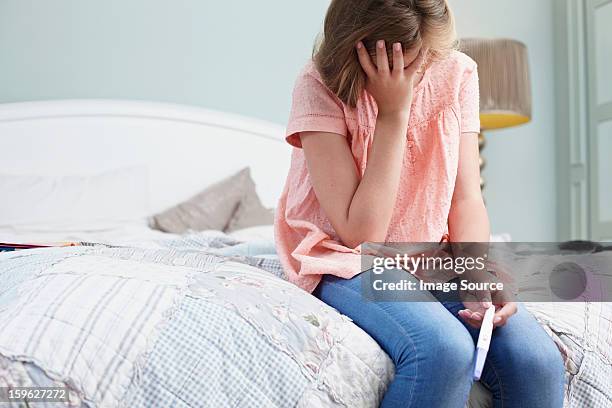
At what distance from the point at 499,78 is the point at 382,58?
6.13 ft

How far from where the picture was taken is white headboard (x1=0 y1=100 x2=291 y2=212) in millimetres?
2523

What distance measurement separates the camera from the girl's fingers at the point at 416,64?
1.18 meters

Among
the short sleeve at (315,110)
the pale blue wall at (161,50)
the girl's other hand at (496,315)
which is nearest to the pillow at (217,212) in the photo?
the pale blue wall at (161,50)

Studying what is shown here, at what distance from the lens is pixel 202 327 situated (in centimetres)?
88

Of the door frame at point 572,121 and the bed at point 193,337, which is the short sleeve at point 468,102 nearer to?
the bed at point 193,337

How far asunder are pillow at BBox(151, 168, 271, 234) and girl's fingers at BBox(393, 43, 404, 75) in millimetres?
1361

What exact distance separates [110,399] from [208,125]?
196 centimetres

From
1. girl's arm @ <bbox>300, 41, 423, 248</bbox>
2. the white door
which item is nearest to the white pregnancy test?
girl's arm @ <bbox>300, 41, 423, 248</bbox>

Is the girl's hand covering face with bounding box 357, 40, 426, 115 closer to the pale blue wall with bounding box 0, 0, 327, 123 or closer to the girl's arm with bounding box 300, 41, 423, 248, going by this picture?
the girl's arm with bounding box 300, 41, 423, 248

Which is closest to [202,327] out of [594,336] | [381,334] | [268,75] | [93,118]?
[381,334]

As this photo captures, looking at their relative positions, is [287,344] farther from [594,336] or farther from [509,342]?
[594,336]

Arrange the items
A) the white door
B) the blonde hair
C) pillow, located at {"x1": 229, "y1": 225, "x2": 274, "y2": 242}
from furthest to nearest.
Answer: the white door
pillow, located at {"x1": 229, "y1": 225, "x2": 274, "y2": 242}
the blonde hair

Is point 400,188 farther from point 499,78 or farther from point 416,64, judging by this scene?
point 499,78

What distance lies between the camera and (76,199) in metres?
2.42
